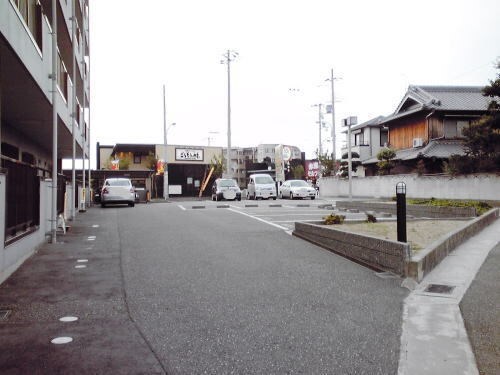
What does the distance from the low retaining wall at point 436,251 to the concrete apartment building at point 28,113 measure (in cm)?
505

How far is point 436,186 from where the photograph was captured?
2498 cm

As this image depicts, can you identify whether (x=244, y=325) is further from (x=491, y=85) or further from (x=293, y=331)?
(x=491, y=85)

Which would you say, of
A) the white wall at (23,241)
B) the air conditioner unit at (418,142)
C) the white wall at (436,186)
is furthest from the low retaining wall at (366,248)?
the air conditioner unit at (418,142)

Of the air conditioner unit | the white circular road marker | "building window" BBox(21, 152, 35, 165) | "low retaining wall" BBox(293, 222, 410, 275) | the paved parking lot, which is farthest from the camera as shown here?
the air conditioner unit

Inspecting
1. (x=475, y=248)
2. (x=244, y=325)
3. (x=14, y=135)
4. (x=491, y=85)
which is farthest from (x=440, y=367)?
(x=491, y=85)

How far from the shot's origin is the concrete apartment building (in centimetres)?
653

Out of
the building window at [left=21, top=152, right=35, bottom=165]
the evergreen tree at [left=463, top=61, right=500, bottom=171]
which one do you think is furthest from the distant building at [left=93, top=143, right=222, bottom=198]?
the evergreen tree at [left=463, top=61, right=500, bottom=171]

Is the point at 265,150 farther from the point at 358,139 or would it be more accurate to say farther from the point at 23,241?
the point at 23,241

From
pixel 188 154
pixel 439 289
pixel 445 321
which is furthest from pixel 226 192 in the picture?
pixel 445 321

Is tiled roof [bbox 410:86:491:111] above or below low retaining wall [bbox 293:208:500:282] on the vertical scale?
above

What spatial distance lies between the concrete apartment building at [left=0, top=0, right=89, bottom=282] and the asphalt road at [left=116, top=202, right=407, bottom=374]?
1585mm

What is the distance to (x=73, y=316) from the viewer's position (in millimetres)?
4309

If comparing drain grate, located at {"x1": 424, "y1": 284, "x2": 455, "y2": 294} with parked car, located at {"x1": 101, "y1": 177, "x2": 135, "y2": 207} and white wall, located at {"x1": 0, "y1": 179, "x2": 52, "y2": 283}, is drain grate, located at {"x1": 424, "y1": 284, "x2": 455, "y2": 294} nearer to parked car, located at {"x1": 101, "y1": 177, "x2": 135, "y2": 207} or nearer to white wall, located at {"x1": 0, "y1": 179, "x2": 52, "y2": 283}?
white wall, located at {"x1": 0, "y1": 179, "x2": 52, "y2": 283}

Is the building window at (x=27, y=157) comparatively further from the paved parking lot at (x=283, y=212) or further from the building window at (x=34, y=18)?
the building window at (x=34, y=18)
